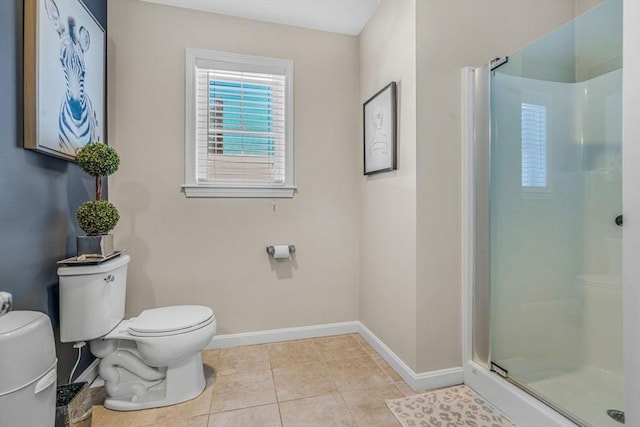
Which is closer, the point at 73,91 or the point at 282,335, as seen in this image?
the point at 73,91

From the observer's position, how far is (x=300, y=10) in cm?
218

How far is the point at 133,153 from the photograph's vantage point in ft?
6.84

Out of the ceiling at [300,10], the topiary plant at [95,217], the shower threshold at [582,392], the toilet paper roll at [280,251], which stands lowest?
the shower threshold at [582,392]

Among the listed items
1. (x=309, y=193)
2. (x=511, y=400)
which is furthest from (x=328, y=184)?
(x=511, y=400)

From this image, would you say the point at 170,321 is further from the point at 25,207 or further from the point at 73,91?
the point at 73,91

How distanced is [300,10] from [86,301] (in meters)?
2.22

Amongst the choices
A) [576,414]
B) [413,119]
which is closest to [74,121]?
[413,119]

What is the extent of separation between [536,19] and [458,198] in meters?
1.26

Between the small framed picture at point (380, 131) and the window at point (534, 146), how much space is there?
0.71 m

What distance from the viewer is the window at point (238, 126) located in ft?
7.16

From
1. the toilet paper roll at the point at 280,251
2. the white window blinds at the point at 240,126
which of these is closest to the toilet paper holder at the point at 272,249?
the toilet paper roll at the point at 280,251

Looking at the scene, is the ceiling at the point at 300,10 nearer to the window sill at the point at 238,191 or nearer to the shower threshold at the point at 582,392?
the window sill at the point at 238,191

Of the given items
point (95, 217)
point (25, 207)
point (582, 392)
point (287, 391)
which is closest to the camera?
point (25, 207)

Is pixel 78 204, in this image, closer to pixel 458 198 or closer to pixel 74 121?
pixel 74 121
